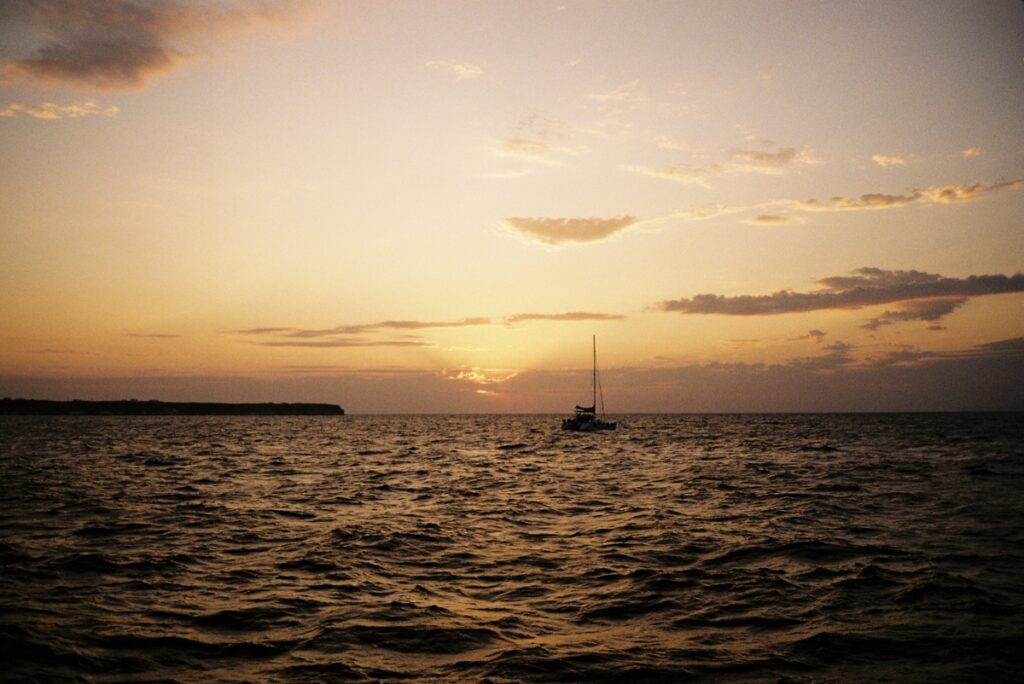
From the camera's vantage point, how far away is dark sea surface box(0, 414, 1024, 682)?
10234 millimetres

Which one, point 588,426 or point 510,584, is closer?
point 510,584

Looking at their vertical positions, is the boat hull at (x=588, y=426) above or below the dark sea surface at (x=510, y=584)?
below

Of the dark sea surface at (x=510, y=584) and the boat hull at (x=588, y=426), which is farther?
the boat hull at (x=588, y=426)

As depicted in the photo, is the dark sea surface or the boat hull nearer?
the dark sea surface

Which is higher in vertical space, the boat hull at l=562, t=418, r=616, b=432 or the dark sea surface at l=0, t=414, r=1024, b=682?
the dark sea surface at l=0, t=414, r=1024, b=682

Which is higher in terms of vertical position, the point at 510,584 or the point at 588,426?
the point at 510,584

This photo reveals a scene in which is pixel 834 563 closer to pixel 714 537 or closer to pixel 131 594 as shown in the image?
pixel 714 537

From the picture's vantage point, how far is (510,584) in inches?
592

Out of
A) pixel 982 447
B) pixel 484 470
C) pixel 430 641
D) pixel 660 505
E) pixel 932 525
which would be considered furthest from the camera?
pixel 982 447

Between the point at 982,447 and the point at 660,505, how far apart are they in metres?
59.6

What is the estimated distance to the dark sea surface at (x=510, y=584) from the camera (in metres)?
10.2

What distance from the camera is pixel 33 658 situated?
33.1 ft

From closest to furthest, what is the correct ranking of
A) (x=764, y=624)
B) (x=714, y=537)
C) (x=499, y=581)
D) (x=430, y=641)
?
(x=430, y=641) < (x=764, y=624) < (x=499, y=581) < (x=714, y=537)

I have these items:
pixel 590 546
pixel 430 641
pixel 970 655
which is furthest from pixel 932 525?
pixel 430 641
